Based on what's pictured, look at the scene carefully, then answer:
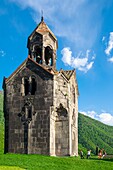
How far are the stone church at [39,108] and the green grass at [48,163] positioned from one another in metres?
1.46

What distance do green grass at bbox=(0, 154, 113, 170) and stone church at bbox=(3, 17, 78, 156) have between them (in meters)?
1.46

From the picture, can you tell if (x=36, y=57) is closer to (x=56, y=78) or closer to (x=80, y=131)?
(x=56, y=78)

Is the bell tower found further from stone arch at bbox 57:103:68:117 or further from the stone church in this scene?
stone arch at bbox 57:103:68:117

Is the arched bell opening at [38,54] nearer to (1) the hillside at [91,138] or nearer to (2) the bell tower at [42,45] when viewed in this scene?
(2) the bell tower at [42,45]

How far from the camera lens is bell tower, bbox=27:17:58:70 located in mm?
28828

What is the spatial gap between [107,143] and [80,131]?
9.13 meters

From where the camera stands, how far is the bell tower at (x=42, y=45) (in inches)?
1135

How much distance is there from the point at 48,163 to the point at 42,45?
1103cm

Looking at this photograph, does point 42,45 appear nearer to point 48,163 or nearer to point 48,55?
point 48,55

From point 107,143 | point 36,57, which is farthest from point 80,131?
point 36,57

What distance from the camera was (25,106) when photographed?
88.9 ft

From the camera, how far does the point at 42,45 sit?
28.8 m

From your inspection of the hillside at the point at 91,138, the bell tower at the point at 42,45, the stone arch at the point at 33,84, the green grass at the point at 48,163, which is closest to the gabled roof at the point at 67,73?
the bell tower at the point at 42,45

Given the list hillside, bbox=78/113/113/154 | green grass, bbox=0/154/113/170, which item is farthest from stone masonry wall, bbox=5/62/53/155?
hillside, bbox=78/113/113/154
